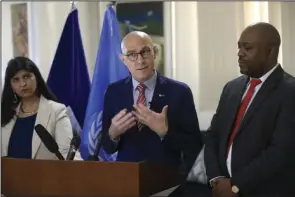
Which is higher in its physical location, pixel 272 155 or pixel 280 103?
pixel 280 103

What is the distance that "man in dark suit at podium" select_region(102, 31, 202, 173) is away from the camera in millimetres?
1678

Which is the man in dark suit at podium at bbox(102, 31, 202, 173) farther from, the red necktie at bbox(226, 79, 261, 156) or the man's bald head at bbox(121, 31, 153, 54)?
the red necktie at bbox(226, 79, 261, 156)

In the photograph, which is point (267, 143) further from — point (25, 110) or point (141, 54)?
point (25, 110)

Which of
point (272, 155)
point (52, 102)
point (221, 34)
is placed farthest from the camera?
→ point (52, 102)

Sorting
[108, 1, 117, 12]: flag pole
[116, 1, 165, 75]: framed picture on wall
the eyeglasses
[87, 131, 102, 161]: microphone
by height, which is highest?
[108, 1, 117, 12]: flag pole

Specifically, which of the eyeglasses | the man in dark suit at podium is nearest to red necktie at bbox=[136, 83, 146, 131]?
the man in dark suit at podium

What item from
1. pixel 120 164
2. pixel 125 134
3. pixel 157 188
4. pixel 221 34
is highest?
pixel 221 34

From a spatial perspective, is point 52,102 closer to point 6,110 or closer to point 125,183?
point 6,110

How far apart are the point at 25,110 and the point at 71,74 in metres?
0.25

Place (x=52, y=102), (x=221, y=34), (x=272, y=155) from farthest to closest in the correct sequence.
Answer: (x=52, y=102) → (x=221, y=34) → (x=272, y=155)

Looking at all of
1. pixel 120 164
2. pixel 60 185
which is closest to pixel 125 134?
pixel 120 164

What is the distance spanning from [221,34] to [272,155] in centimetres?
51

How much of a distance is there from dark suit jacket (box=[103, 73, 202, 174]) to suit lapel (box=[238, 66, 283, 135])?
215 millimetres

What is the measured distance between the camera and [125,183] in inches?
65.2
